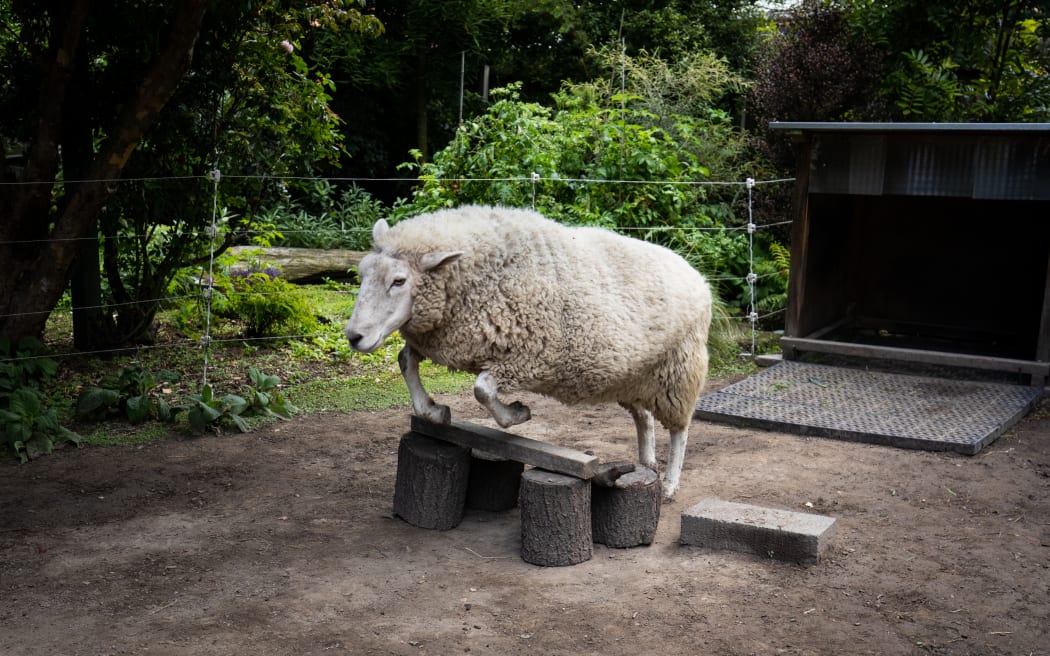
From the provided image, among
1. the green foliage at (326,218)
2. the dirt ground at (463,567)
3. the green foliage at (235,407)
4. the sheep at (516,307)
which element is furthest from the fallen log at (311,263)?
the sheep at (516,307)

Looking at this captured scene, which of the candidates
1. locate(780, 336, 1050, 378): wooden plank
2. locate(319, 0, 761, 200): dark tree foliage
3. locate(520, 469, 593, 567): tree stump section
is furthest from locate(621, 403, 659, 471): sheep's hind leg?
locate(319, 0, 761, 200): dark tree foliage

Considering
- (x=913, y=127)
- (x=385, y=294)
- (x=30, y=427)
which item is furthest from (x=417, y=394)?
(x=913, y=127)

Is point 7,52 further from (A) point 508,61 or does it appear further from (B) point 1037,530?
(A) point 508,61

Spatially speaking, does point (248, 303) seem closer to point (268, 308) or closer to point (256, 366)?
point (268, 308)

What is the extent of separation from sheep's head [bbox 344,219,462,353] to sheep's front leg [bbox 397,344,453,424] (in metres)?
0.45

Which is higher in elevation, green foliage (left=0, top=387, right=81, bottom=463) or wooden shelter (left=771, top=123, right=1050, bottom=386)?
wooden shelter (left=771, top=123, right=1050, bottom=386)

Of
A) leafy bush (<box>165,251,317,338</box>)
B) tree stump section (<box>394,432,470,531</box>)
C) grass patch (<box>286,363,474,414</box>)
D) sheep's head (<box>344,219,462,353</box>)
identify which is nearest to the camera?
sheep's head (<box>344,219,462,353</box>)

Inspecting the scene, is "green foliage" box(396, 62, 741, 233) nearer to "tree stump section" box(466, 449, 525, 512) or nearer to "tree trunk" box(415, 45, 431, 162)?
"tree stump section" box(466, 449, 525, 512)

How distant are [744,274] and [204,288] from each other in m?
6.30

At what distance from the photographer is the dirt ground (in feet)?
13.6

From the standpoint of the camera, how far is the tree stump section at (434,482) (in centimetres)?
538

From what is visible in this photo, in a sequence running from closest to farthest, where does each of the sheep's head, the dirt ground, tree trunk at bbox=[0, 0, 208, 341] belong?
1. the dirt ground
2. the sheep's head
3. tree trunk at bbox=[0, 0, 208, 341]

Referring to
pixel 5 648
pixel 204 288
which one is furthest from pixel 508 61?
pixel 5 648

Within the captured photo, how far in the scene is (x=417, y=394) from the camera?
5.27 meters
